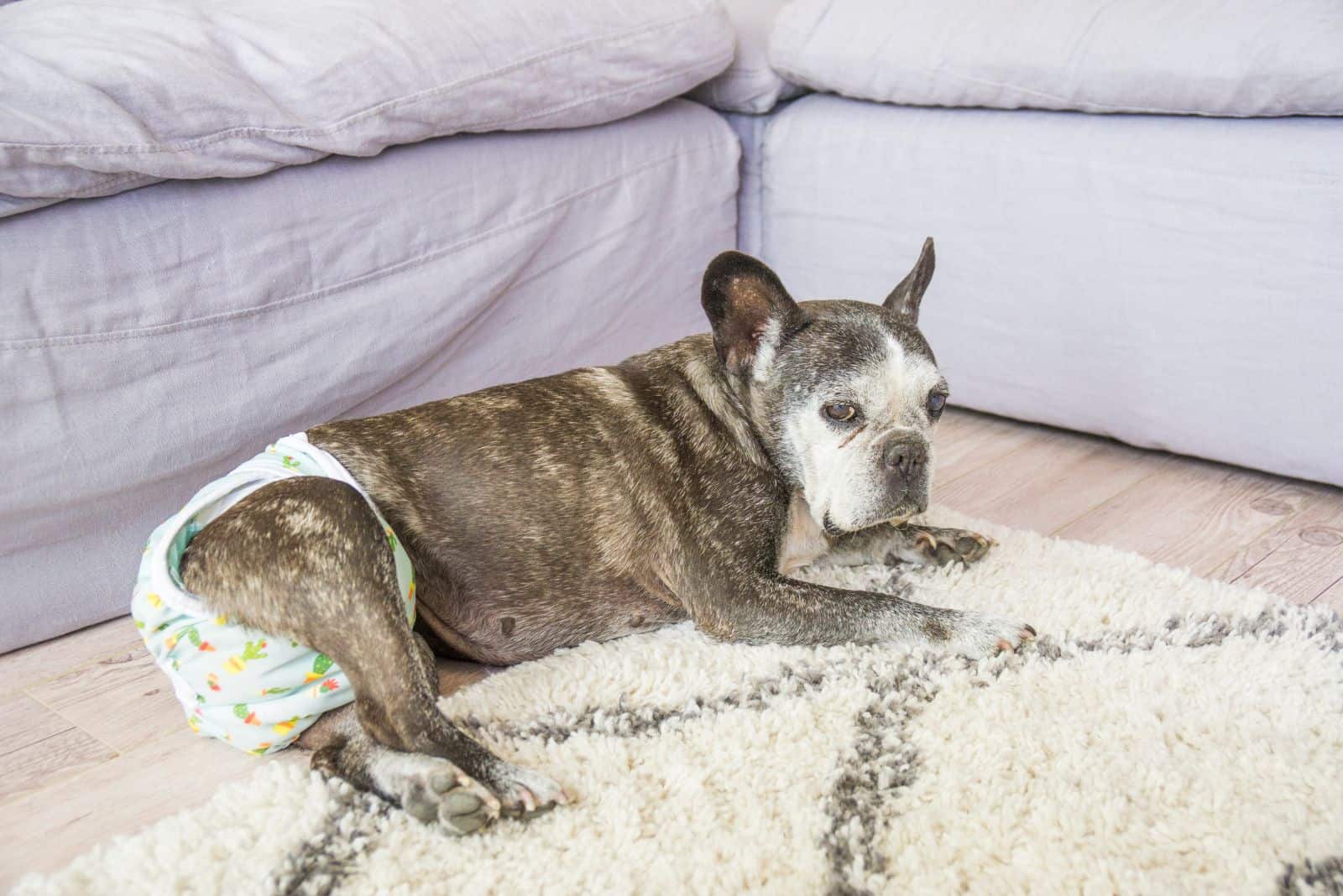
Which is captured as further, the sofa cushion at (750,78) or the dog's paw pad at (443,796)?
the sofa cushion at (750,78)

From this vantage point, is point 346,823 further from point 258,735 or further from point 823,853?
point 823,853

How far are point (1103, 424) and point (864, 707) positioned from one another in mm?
1429

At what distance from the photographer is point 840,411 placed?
6.82 ft

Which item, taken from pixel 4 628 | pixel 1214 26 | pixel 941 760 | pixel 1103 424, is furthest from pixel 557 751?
pixel 1214 26

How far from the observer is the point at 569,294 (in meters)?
2.98

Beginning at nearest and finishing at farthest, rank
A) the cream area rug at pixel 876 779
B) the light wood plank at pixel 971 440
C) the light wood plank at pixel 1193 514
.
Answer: the cream area rug at pixel 876 779 → the light wood plank at pixel 1193 514 → the light wood plank at pixel 971 440

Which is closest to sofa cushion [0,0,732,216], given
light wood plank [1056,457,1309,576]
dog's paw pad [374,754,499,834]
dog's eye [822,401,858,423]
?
dog's eye [822,401,858,423]

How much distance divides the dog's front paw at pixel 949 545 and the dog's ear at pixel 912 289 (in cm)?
46

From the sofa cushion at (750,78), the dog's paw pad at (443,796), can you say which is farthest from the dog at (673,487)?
the sofa cushion at (750,78)

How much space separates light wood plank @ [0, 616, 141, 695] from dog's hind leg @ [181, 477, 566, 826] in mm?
654

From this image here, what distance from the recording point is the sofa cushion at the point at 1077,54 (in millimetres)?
2381

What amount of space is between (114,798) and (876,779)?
46.6 inches

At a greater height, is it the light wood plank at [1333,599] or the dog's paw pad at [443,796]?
the dog's paw pad at [443,796]

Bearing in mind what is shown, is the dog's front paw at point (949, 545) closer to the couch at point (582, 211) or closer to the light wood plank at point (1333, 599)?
the light wood plank at point (1333, 599)
